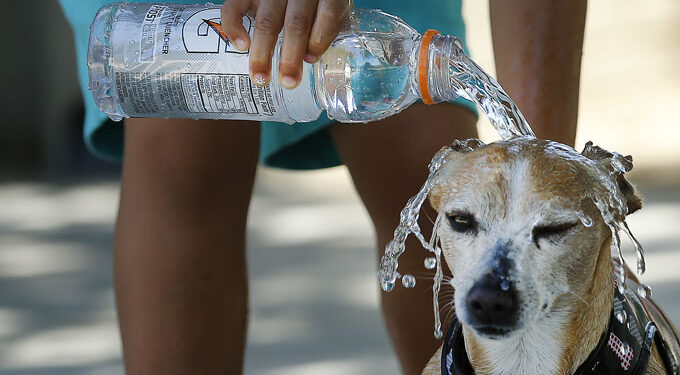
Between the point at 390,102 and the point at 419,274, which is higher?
the point at 390,102

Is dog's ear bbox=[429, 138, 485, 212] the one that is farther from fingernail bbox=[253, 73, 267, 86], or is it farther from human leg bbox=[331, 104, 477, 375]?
fingernail bbox=[253, 73, 267, 86]

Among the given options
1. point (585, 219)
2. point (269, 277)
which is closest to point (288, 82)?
point (585, 219)

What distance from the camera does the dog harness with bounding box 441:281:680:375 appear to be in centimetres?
139

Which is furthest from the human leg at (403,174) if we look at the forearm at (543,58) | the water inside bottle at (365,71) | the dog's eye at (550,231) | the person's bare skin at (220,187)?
the dog's eye at (550,231)

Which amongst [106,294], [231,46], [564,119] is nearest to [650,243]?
[106,294]

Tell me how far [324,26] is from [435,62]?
0.17m

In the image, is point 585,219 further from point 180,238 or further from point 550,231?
point 180,238

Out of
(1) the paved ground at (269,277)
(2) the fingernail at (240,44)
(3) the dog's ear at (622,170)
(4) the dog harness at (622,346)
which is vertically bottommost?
(1) the paved ground at (269,277)

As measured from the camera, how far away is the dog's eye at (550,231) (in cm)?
138

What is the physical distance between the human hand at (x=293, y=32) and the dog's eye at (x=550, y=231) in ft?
1.27

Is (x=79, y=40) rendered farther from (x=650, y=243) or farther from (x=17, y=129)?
(x=17, y=129)

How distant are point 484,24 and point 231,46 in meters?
3.87

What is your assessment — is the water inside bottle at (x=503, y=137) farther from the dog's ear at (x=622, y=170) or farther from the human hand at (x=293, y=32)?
the human hand at (x=293, y=32)

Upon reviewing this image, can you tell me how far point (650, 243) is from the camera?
12.6 feet
